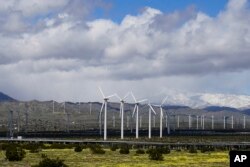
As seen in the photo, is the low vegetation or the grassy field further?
the grassy field

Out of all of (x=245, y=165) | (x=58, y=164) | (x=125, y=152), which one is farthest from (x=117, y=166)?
(x=245, y=165)

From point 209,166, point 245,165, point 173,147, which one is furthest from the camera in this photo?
point 173,147

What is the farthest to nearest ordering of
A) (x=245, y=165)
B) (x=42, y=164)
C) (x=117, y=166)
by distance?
1. (x=117, y=166)
2. (x=42, y=164)
3. (x=245, y=165)

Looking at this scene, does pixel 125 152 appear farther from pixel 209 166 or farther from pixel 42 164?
pixel 42 164

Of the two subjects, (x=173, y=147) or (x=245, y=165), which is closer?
(x=245, y=165)

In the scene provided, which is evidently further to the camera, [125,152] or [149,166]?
[125,152]

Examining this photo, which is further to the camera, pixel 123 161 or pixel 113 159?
pixel 113 159

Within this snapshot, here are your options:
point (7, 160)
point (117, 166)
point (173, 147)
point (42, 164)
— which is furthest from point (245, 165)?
point (173, 147)

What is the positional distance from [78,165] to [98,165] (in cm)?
167

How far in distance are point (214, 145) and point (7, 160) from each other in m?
57.9

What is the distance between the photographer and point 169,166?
4631 cm

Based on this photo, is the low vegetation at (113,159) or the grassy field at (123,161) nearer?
the low vegetation at (113,159)

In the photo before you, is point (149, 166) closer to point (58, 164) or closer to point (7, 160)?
point (58, 164)

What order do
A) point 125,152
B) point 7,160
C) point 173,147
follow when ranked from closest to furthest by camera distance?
1. point 7,160
2. point 125,152
3. point 173,147
